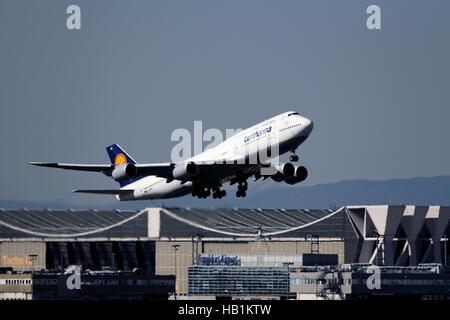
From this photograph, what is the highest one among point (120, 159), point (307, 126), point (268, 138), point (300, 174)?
point (120, 159)

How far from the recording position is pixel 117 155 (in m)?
157

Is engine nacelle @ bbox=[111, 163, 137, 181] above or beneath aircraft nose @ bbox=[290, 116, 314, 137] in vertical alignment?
beneath

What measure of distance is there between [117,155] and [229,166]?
30900mm

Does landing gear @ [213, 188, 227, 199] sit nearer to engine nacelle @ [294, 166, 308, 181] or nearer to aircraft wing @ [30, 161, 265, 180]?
aircraft wing @ [30, 161, 265, 180]

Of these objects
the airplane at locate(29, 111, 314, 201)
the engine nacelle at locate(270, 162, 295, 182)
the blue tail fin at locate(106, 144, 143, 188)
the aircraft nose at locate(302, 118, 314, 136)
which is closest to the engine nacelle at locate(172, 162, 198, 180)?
the airplane at locate(29, 111, 314, 201)

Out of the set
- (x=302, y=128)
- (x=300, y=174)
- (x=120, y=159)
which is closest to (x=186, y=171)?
(x=300, y=174)

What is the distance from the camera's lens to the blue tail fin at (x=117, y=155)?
156 metres

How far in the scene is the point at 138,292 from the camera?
195125 mm

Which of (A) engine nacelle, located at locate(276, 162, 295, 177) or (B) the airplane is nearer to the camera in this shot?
(B) the airplane

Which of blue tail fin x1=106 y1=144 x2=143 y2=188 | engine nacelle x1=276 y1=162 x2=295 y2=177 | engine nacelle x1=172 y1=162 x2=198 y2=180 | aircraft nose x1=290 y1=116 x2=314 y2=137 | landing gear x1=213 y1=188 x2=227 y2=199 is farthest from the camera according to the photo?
blue tail fin x1=106 y1=144 x2=143 y2=188

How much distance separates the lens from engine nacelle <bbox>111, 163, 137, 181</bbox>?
13162 centimetres

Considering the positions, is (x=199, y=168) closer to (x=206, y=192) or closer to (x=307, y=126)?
(x=206, y=192)

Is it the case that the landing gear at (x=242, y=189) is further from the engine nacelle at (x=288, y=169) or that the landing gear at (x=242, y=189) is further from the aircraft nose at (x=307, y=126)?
the aircraft nose at (x=307, y=126)
